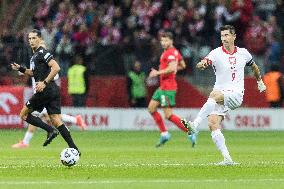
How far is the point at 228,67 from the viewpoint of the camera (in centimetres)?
1770

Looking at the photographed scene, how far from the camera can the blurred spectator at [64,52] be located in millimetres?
32500

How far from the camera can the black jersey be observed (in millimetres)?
19516

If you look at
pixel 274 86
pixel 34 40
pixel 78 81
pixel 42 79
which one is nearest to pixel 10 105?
pixel 78 81

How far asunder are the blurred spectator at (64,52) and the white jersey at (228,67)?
49.8 feet

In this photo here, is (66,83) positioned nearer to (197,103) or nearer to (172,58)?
(197,103)

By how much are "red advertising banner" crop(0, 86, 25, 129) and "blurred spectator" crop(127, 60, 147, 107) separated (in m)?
3.44

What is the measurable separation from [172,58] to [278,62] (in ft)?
26.7

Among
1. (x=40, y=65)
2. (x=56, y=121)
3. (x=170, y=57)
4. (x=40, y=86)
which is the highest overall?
(x=170, y=57)

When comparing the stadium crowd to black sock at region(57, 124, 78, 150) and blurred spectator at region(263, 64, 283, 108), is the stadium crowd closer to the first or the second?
blurred spectator at region(263, 64, 283, 108)

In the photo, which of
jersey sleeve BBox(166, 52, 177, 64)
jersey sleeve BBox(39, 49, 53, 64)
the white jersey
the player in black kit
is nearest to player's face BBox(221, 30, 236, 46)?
the white jersey

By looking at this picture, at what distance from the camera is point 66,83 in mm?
33312

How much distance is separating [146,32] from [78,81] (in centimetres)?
264

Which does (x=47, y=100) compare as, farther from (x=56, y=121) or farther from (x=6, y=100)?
(x=6, y=100)

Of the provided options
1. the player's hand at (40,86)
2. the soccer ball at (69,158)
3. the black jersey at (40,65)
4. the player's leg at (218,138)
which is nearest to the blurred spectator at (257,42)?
the black jersey at (40,65)
